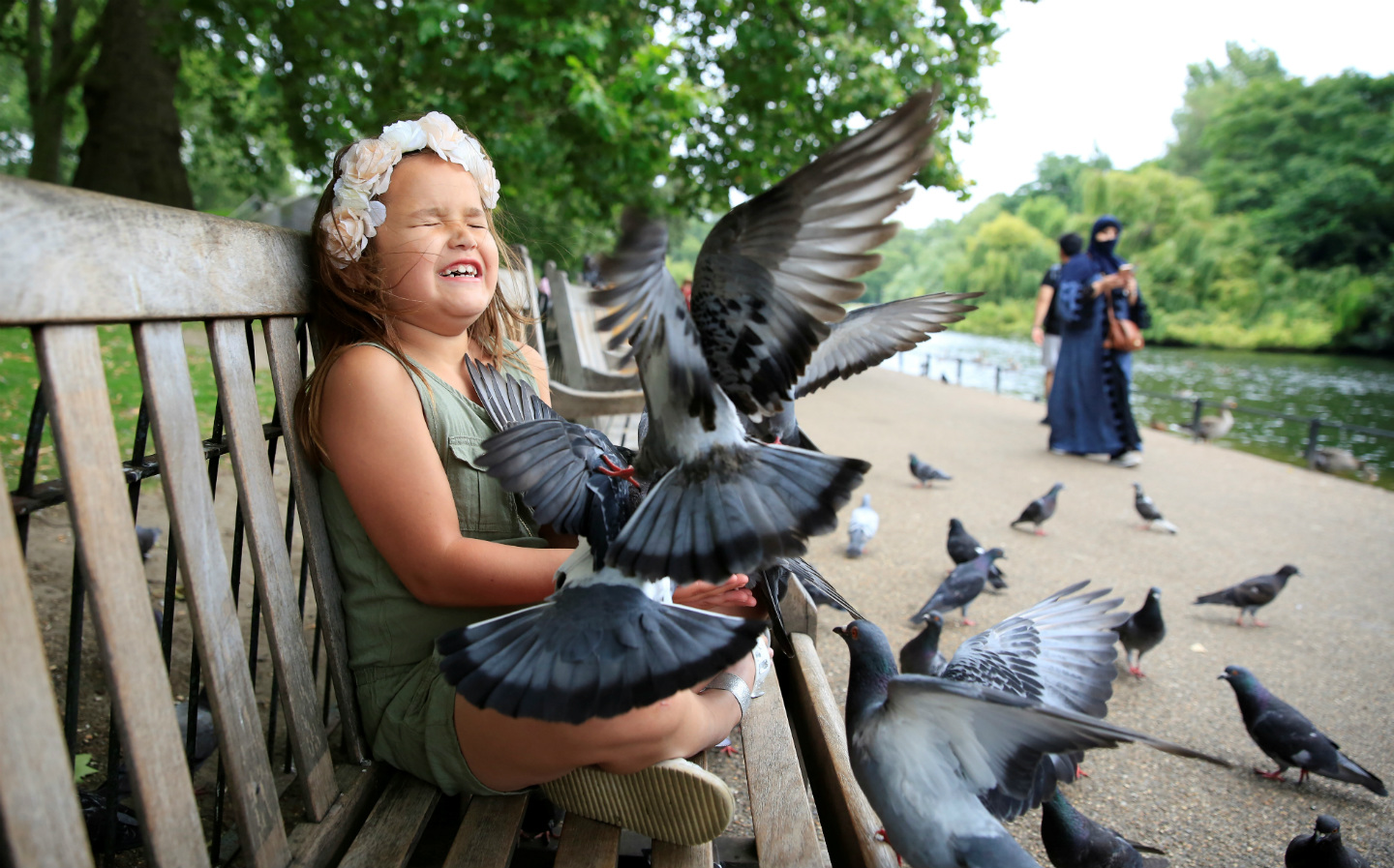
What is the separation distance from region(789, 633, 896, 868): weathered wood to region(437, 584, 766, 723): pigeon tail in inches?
22.4

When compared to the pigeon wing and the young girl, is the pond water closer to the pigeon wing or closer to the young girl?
the pigeon wing

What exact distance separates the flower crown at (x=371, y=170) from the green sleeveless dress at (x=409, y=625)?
0.29 metres

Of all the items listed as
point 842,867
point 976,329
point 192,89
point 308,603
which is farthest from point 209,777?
point 976,329

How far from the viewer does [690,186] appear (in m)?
9.36

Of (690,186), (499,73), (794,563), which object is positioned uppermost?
(499,73)

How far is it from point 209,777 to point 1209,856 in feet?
9.21

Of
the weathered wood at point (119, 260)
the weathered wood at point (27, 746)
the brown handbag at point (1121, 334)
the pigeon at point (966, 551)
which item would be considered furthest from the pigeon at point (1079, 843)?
the brown handbag at point (1121, 334)

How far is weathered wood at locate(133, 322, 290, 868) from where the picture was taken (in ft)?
3.82

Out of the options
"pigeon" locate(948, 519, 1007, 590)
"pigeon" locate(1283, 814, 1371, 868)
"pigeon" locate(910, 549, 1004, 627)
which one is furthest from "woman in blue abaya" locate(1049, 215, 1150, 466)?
"pigeon" locate(1283, 814, 1371, 868)

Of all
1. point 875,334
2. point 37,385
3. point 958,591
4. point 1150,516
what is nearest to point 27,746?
point 875,334

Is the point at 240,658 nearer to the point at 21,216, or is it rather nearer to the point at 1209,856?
the point at 21,216

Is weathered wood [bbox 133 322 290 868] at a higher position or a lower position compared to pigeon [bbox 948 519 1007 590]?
higher

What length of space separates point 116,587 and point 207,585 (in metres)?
0.19

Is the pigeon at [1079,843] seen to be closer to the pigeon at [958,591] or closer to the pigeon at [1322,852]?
the pigeon at [1322,852]
